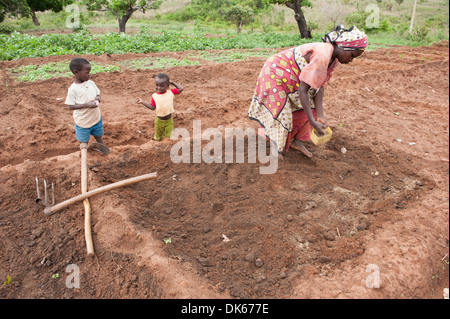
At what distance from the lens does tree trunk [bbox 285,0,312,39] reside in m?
14.5

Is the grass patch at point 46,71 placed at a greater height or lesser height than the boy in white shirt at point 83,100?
lesser

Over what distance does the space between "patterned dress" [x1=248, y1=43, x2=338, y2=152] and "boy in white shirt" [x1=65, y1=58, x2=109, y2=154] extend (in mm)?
1854

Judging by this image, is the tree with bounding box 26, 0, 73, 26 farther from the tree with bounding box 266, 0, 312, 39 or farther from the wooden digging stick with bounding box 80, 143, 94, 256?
the wooden digging stick with bounding box 80, 143, 94, 256

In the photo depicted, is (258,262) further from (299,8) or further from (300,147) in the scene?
(299,8)

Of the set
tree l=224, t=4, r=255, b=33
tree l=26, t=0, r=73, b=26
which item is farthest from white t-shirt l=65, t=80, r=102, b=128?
tree l=26, t=0, r=73, b=26

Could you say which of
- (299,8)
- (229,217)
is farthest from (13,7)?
(229,217)

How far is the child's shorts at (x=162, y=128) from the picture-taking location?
407 cm

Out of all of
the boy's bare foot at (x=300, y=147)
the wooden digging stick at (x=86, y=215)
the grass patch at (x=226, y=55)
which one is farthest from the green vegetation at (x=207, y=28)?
the wooden digging stick at (x=86, y=215)

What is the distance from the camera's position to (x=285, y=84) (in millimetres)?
3441

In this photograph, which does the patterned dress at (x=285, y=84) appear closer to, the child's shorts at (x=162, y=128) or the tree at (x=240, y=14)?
the child's shorts at (x=162, y=128)

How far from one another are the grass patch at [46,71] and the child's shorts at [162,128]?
14.5 feet

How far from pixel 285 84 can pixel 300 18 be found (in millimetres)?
13075

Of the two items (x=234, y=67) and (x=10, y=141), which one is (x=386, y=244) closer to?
(x=10, y=141)
